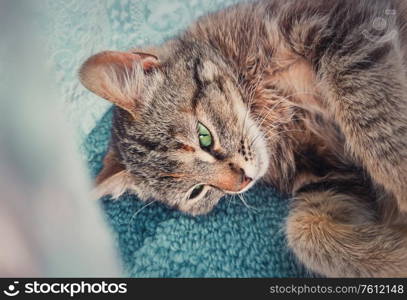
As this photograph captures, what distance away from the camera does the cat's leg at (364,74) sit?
3.07 feet

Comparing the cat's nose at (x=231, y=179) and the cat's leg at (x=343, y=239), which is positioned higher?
the cat's nose at (x=231, y=179)

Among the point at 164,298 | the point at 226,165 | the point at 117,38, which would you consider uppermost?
the point at 117,38

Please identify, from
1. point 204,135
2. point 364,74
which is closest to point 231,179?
point 204,135

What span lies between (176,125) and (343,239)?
43 cm

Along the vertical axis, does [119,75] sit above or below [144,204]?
above

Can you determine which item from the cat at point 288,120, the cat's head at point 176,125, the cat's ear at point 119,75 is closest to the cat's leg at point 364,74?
the cat at point 288,120

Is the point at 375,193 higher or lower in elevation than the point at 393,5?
lower

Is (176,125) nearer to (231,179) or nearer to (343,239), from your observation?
(231,179)

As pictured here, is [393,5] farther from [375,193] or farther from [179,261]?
[179,261]

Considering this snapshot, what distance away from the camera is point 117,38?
1.08 metres

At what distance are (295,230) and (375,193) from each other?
0.20 metres

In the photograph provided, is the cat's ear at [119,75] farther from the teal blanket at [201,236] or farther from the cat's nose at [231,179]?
the cat's nose at [231,179]

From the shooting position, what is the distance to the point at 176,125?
1.00 metres

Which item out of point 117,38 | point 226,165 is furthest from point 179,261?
point 117,38
